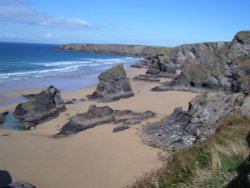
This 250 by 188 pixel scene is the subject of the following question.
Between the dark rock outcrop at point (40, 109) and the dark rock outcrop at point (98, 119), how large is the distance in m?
2.96

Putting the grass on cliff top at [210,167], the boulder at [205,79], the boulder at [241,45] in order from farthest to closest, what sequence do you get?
the boulder at [241,45] → the boulder at [205,79] → the grass on cliff top at [210,167]

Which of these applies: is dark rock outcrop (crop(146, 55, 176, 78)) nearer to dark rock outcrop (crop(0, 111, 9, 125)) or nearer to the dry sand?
dark rock outcrop (crop(0, 111, 9, 125))

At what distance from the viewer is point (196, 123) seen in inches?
778

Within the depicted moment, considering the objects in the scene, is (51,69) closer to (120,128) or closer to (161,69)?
(161,69)

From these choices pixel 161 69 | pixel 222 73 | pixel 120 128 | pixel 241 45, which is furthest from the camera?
pixel 161 69

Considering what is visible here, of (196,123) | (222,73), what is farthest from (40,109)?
(222,73)

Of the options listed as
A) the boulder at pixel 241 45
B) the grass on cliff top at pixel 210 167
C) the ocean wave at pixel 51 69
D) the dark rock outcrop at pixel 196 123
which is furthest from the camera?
the ocean wave at pixel 51 69

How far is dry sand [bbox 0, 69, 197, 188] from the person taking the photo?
15727 mm

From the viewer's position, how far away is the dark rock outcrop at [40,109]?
25.7 meters

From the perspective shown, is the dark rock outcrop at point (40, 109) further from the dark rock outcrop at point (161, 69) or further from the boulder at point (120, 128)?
the dark rock outcrop at point (161, 69)

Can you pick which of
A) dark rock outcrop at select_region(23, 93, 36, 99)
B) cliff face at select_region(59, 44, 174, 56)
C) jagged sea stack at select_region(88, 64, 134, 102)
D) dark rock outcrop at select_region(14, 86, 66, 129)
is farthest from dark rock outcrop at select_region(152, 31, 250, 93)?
cliff face at select_region(59, 44, 174, 56)

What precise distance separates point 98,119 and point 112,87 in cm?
1149

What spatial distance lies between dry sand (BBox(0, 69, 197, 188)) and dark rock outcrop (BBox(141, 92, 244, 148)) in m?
1.14

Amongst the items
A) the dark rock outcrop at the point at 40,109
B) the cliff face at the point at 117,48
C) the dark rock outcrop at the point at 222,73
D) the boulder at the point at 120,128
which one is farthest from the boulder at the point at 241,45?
the cliff face at the point at 117,48
